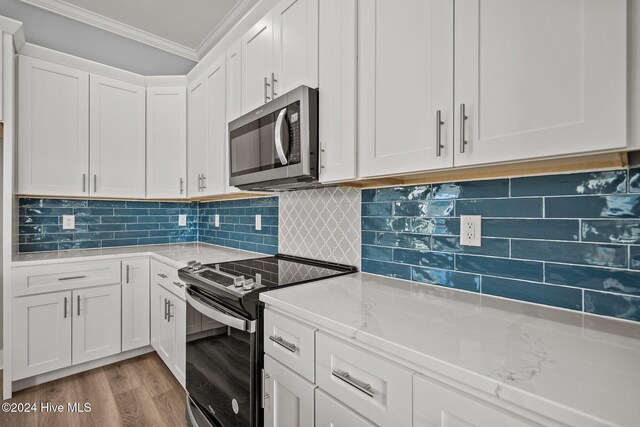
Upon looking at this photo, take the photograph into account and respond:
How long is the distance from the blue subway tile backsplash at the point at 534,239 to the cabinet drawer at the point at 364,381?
0.61 metres

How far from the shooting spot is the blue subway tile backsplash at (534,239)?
93 cm

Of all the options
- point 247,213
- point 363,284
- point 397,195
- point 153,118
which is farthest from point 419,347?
point 153,118

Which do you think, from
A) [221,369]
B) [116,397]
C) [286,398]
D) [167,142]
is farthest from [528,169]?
[167,142]

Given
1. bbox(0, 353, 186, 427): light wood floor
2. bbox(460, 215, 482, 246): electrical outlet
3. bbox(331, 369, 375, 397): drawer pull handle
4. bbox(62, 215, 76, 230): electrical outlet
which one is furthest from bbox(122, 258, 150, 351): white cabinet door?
bbox(460, 215, 482, 246): electrical outlet

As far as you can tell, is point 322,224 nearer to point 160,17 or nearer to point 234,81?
point 234,81

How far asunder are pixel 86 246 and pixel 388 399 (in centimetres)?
298

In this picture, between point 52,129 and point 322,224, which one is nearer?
point 322,224

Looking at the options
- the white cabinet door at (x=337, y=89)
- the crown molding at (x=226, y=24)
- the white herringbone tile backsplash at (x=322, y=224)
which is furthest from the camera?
the crown molding at (x=226, y=24)

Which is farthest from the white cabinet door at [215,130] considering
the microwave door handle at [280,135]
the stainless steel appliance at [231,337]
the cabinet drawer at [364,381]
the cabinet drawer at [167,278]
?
the cabinet drawer at [364,381]

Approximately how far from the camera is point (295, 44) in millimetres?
1611

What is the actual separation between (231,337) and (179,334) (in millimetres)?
953

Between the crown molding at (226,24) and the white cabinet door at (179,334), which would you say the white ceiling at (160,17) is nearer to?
the crown molding at (226,24)

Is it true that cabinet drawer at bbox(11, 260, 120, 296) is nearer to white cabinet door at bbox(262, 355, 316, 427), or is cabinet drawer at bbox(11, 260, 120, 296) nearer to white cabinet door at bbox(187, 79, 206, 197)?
white cabinet door at bbox(187, 79, 206, 197)

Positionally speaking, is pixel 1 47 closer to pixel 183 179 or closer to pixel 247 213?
pixel 183 179
